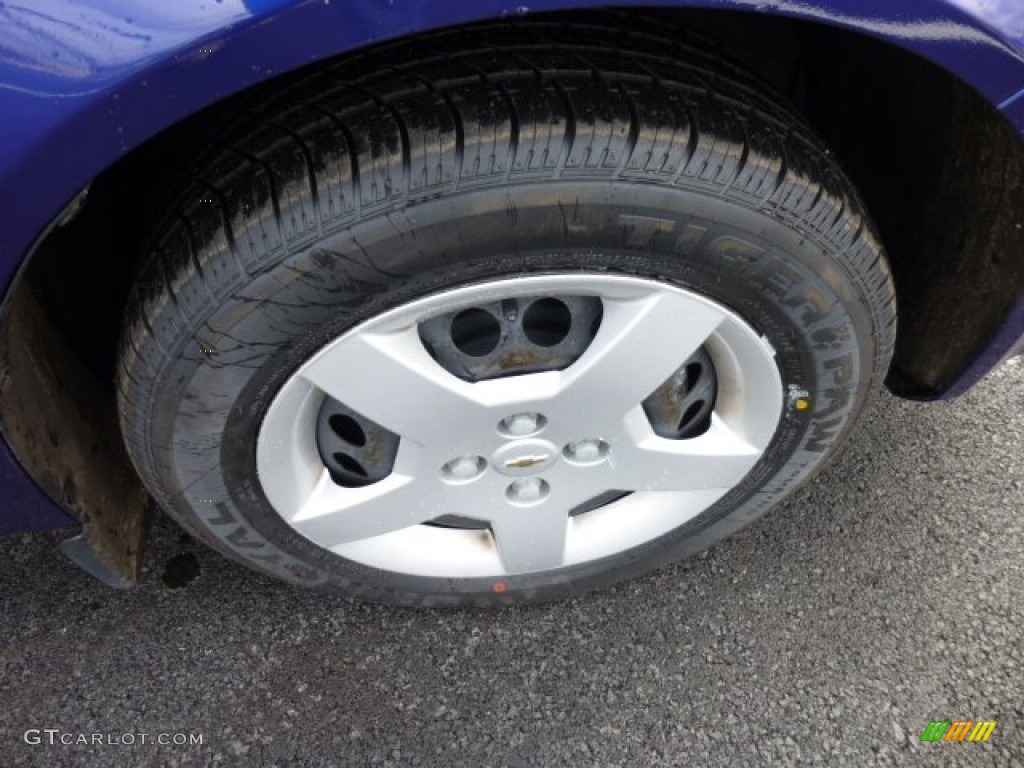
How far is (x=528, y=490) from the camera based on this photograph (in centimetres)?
159

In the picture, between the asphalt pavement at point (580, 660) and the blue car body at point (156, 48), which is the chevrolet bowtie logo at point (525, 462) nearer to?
the asphalt pavement at point (580, 660)

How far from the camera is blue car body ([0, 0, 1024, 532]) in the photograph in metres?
0.91

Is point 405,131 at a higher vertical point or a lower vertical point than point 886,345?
higher

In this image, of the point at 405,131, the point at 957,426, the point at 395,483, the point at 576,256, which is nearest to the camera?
the point at 405,131

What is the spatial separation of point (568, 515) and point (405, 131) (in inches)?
32.4

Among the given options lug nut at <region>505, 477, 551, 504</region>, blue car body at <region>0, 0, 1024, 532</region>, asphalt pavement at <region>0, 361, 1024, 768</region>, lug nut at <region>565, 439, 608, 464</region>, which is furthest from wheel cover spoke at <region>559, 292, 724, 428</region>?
asphalt pavement at <region>0, 361, 1024, 768</region>

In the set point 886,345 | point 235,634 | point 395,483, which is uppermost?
point 886,345

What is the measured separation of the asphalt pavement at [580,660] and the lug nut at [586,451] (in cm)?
47

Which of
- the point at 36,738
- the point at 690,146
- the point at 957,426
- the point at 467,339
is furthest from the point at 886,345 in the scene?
the point at 36,738

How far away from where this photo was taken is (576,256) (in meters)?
1.21

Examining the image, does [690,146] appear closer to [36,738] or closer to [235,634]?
[235,634]

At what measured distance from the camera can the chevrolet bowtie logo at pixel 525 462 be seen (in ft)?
4.91

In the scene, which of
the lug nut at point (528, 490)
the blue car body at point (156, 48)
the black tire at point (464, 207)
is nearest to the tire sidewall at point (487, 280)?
the black tire at point (464, 207)

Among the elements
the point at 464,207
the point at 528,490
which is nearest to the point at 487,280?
the point at 464,207
